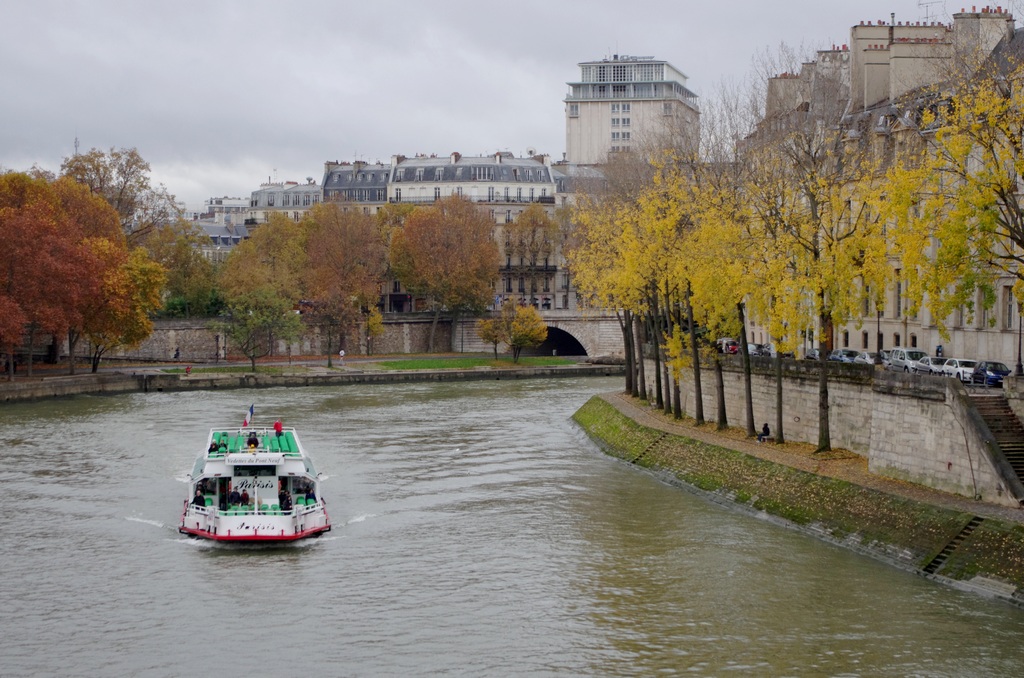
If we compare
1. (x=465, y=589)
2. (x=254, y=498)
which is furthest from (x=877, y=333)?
(x=465, y=589)

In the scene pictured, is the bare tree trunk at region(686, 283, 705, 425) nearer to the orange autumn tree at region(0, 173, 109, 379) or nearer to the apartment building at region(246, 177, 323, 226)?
the orange autumn tree at region(0, 173, 109, 379)

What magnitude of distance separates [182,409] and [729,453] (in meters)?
40.9

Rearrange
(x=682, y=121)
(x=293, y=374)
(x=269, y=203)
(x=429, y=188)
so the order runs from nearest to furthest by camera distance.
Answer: (x=682, y=121), (x=293, y=374), (x=429, y=188), (x=269, y=203)

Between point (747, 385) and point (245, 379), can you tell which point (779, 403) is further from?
point (245, 379)

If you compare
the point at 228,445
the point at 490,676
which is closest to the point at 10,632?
→ the point at 490,676

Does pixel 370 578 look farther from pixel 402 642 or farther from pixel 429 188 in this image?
pixel 429 188

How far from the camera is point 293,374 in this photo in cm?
9844

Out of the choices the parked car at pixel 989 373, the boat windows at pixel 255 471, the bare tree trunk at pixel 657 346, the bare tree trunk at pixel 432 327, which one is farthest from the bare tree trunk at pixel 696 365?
the bare tree trunk at pixel 432 327

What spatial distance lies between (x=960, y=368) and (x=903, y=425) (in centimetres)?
1065

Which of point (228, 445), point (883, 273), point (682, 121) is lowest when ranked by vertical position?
point (228, 445)

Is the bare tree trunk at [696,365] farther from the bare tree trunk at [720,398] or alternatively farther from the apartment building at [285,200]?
the apartment building at [285,200]

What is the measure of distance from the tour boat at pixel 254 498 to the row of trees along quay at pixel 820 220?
16.5 meters

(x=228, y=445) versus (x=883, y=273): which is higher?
(x=883, y=273)

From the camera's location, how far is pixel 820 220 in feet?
144
